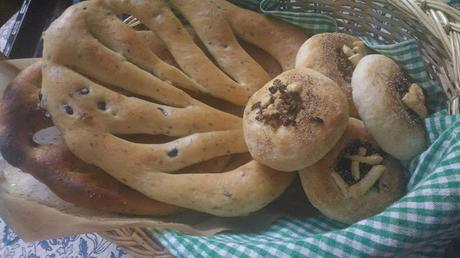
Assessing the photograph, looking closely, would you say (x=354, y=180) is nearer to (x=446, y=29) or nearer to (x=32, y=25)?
(x=446, y=29)

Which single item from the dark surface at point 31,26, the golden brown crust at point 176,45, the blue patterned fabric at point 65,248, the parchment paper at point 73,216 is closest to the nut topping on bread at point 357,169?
the parchment paper at point 73,216

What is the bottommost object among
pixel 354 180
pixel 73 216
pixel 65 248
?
pixel 65 248

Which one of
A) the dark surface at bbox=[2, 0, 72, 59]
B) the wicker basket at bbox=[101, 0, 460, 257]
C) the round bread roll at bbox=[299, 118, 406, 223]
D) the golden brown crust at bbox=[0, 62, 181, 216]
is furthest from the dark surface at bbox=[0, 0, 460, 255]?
the round bread roll at bbox=[299, 118, 406, 223]

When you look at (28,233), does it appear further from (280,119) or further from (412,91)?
(412,91)

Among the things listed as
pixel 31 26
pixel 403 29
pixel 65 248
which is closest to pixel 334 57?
pixel 403 29

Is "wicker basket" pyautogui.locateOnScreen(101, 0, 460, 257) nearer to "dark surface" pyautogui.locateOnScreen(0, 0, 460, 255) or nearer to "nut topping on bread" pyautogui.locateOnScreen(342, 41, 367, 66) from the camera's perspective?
"nut topping on bread" pyautogui.locateOnScreen(342, 41, 367, 66)

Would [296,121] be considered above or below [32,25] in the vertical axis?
above

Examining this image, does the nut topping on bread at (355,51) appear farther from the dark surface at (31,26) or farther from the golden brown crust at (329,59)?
the dark surface at (31,26)
